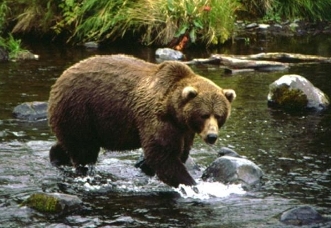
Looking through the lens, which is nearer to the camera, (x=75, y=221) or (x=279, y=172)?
(x=75, y=221)

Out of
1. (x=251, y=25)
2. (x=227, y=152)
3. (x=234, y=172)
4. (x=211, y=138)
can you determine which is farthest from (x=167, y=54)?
(x=211, y=138)

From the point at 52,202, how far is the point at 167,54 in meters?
10.1

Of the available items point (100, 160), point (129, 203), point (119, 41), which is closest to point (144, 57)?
point (119, 41)

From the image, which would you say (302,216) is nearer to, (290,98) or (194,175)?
(194,175)

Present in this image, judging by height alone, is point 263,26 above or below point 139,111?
above

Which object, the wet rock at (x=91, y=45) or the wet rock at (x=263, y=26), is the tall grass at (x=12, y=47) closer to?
the wet rock at (x=91, y=45)

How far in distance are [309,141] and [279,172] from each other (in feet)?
5.35

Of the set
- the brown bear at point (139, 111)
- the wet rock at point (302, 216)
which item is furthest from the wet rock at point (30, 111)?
the wet rock at point (302, 216)

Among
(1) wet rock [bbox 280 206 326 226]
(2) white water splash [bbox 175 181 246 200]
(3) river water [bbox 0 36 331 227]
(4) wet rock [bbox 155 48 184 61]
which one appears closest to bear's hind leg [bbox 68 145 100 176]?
(3) river water [bbox 0 36 331 227]

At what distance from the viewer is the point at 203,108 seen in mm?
8445

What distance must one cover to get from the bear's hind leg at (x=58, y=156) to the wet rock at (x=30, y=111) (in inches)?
94.6

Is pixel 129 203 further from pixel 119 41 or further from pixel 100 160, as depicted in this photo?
pixel 119 41

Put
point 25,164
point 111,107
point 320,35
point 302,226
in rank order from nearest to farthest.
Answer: point 302,226 → point 111,107 → point 25,164 → point 320,35

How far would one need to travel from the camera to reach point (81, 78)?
30.4ft
